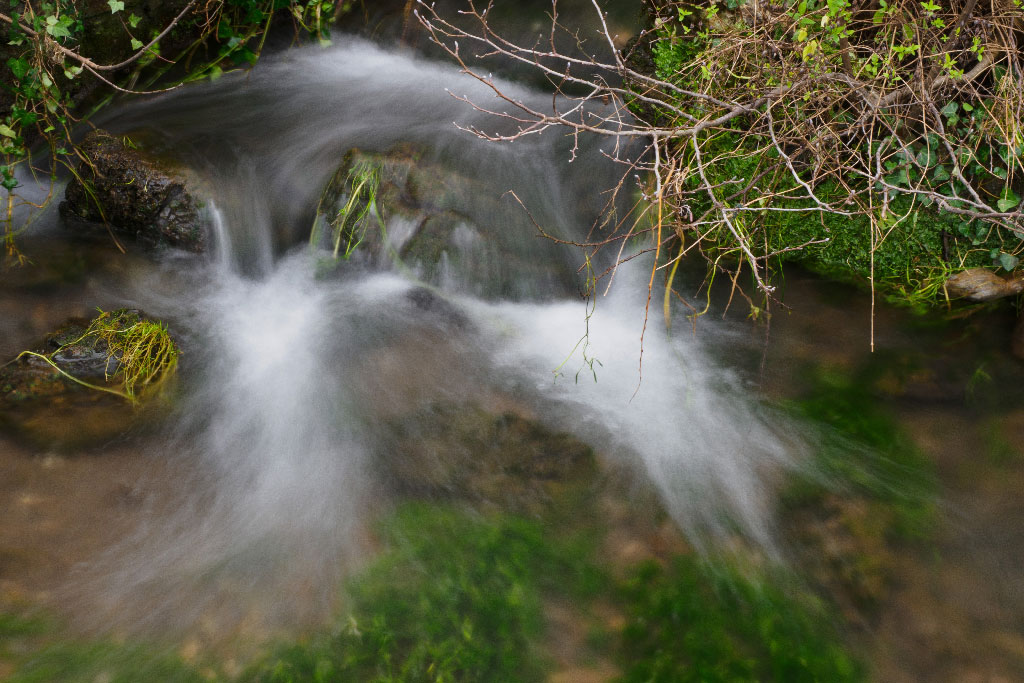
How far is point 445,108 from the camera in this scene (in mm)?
4961

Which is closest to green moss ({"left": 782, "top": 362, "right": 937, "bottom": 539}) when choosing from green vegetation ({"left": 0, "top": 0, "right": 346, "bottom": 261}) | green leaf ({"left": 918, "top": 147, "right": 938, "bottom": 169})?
green leaf ({"left": 918, "top": 147, "right": 938, "bottom": 169})

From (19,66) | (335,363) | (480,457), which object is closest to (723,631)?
(480,457)

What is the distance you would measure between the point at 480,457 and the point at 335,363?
→ 1.00 metres

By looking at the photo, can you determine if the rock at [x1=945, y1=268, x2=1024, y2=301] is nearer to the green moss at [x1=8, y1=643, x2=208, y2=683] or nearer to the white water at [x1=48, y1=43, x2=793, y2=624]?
the white water at [x1=48, y1=43, x2=793, y2=624]

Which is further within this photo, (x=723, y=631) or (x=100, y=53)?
(x=100, y=53)

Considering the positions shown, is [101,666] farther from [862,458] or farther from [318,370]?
[862,458]

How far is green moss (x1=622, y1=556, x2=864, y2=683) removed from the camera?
9.05 feet

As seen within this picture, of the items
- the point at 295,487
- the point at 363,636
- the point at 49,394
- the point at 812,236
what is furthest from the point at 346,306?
the point at 812,236

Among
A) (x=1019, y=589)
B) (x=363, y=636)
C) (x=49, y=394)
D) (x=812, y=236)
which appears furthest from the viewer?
(x=812, y=236)

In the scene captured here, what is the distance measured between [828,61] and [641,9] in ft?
5.32

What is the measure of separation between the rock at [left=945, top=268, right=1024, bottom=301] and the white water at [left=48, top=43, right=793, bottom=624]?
4.28 feet

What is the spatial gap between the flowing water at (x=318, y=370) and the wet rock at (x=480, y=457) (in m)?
0.06

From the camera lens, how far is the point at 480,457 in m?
3.49

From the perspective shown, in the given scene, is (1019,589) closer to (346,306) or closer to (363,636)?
(363,636)
